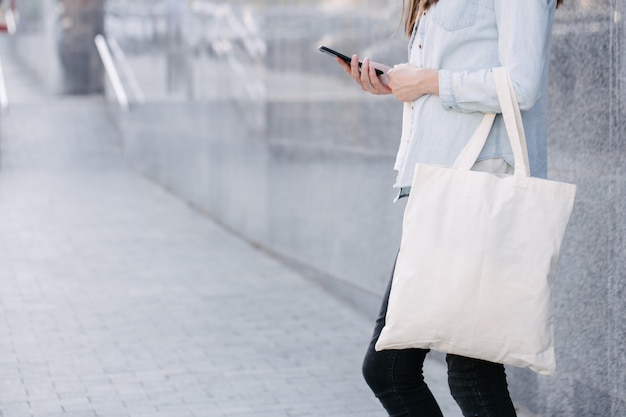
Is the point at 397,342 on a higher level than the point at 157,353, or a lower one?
higher

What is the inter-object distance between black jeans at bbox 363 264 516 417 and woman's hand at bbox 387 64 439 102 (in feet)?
1.63

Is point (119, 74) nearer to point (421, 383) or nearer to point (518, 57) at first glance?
point (421, 383)

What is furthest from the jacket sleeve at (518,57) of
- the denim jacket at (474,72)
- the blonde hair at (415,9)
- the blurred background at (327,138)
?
the blurred background at (327,138)

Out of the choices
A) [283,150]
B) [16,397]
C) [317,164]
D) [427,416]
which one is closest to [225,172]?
[283,150]

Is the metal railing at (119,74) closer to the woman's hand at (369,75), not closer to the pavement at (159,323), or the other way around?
the pavement at (159,323)

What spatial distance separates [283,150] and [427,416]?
4.85 meters

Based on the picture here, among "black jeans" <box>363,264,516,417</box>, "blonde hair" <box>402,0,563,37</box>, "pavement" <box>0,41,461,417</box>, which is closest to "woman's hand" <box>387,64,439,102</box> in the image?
"blonde hair" <box>402,0,563,37</box>

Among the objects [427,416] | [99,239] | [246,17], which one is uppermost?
[246,17]

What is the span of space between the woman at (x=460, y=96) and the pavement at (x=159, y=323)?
5.57ft

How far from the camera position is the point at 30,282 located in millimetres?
6887

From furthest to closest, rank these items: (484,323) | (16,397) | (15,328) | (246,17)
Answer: (246,17) < (15,328) < (16,397) < (484,323)

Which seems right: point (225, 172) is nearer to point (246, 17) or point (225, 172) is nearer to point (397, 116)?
point (246, 17)

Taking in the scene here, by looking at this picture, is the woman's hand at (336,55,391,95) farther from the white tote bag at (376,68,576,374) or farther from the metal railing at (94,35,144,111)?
the metal railing at (94,35,144,111)

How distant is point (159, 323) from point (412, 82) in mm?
3523
